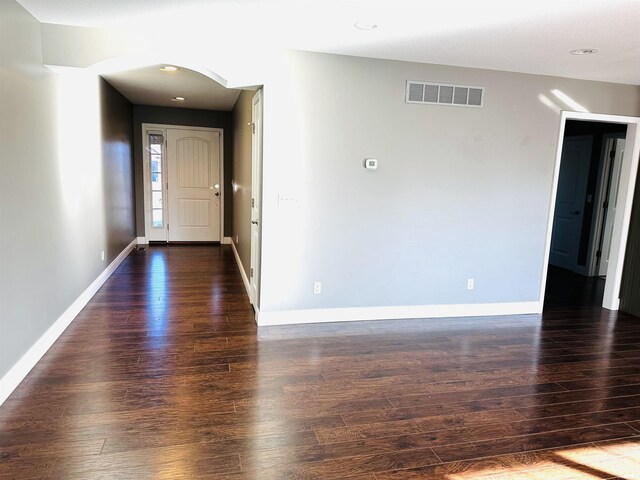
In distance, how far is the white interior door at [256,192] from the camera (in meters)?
3.91

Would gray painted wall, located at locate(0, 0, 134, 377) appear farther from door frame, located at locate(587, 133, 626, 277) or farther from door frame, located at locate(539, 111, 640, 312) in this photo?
door frame, located at locate(587, 133, 626, 277)

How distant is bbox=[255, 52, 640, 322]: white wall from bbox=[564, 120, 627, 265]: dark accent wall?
1.76m

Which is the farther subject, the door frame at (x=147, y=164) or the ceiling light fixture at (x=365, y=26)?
the door frame at (x=147, y=164)

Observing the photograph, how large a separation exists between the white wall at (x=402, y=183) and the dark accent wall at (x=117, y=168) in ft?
8.65

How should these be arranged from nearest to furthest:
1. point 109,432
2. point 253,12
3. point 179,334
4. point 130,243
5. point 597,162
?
point 109,432 → point 253,12 → point 179,334 → point 597,162 → point 130,243

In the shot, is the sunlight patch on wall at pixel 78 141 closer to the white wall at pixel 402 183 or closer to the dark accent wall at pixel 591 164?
the white wall at pixel 402 183

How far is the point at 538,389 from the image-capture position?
2.93 meters

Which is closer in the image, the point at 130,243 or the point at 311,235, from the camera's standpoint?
the point at 311,235

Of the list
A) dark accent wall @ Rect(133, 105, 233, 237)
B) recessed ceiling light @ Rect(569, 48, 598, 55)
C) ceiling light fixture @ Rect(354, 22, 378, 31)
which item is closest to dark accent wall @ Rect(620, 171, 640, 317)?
recessed ceiling light @ Rect(569, 48, 598, 55)

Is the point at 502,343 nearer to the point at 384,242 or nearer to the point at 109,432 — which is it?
the point at 384,242

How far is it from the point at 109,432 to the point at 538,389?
2669 mm

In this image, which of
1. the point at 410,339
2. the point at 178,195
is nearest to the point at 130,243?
the point at 178,195

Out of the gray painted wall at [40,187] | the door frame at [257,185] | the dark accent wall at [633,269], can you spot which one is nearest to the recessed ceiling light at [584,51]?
the dark accent wall at [633,269]

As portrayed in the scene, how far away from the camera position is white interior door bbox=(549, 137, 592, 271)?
6.36 m
